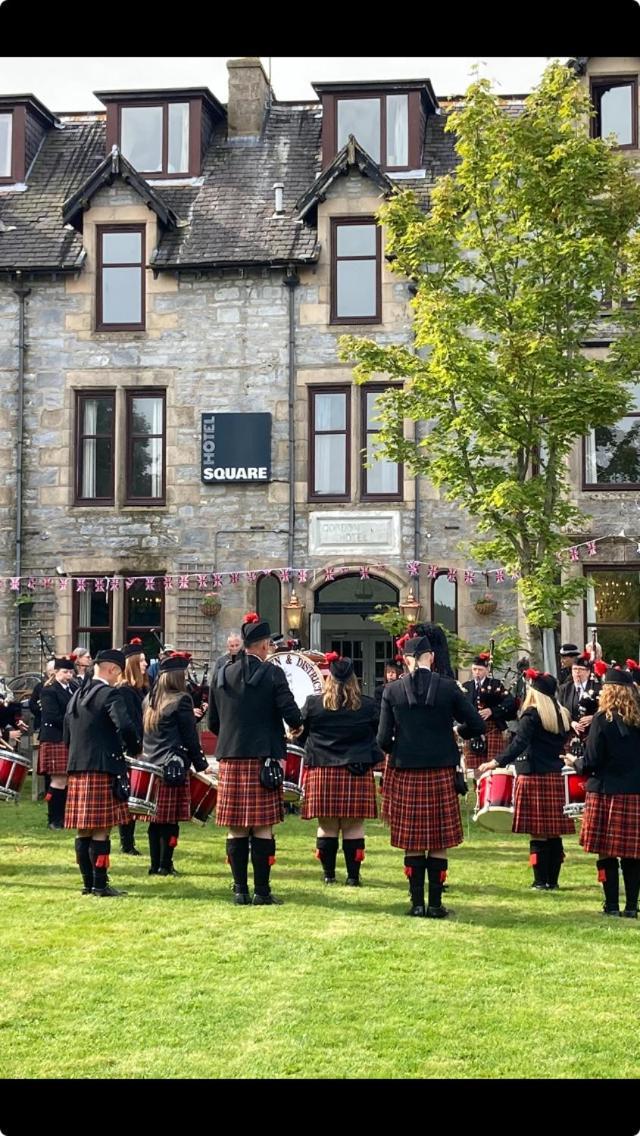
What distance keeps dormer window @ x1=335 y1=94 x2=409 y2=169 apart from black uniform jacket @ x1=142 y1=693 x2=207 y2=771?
1484cm

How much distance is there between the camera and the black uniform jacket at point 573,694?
14422mm

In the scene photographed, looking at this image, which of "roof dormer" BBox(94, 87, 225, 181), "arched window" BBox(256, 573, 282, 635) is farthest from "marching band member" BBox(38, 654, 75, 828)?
"roof dormer" BBox(94, 87, 225, 181)

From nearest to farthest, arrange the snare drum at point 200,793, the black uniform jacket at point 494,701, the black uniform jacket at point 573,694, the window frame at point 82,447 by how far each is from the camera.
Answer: the snare drum at point 200,793 → the black uniform jacket at point 573,694 → the black uniform jacket at point 494,701 → the window frame at point 82,447

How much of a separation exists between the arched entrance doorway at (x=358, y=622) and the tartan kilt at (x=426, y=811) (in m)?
12.6

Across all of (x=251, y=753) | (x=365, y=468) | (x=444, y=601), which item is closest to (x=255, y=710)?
(x=251, y=753)

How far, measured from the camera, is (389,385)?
22.9 metres

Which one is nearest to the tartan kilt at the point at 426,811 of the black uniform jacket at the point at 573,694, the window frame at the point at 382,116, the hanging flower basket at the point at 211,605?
the black uniform jacket at the point at 573,694

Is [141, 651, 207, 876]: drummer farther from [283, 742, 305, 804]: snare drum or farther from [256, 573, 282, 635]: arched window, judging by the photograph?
[256, 573, 282, 635]: arched window

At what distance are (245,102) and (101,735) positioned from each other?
17.3 metres

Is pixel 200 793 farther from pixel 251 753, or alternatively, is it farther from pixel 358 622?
pixel 358 622

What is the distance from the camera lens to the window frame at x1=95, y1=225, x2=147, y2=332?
2341cm

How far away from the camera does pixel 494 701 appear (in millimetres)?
16109

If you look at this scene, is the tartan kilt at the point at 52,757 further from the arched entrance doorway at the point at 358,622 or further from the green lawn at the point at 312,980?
the arched entrance doorway at the point at 358,622
